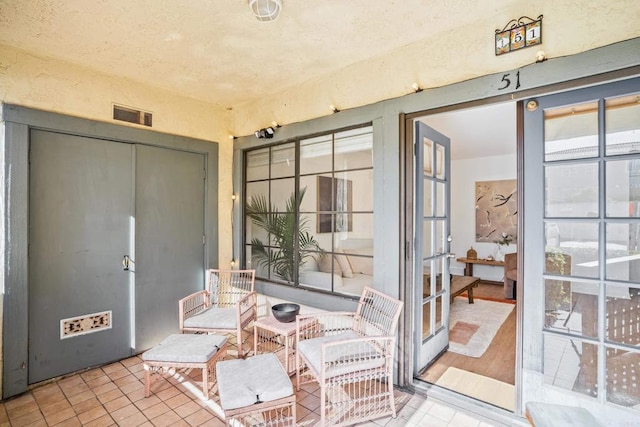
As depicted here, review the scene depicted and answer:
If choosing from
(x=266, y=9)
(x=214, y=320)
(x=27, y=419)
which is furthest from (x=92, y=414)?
(x=266, y=9)

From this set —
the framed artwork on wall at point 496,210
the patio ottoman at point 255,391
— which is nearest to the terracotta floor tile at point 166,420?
the patio ottoman at point 255,391

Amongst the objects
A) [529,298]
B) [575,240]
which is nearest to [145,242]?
[529,298]

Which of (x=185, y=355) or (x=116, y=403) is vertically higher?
(x=185, y=355)

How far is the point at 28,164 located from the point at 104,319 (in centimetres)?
152

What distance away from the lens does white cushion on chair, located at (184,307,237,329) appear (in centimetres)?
283

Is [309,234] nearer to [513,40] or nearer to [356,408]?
[356,408]

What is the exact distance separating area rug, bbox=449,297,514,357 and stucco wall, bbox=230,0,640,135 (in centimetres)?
263

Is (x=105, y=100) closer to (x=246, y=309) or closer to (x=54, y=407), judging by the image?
(x=246, y=309)

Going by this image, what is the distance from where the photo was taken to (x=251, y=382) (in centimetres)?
193

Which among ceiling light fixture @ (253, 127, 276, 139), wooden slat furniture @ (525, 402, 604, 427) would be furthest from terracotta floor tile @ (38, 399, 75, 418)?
wooden slat furniture @ (525, 402, 604, 427)

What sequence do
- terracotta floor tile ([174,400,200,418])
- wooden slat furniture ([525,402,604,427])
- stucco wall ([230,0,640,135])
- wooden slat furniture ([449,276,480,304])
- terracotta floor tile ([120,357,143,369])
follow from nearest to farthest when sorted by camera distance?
wooden slat furniture ([525,402,604,427]) < stucco wall ([230,0,640,135]) < terracotta floor tile ([174,400,200,418]) < terracotta floor tile ([120,357,143,369]) < wooden slat furniture ([449,276,480,304])

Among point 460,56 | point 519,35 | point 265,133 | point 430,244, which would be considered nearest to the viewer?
point 519,35

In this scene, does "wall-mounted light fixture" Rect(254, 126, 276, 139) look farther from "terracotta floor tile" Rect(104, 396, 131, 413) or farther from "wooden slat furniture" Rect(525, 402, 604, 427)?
"wooden slat furniture" Rect(525, 402, 604, 427)

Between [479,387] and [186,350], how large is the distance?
232cm
